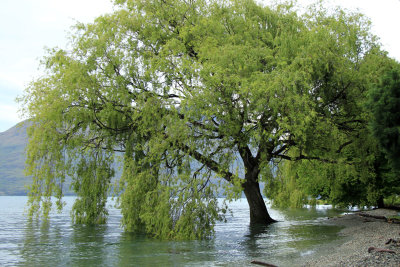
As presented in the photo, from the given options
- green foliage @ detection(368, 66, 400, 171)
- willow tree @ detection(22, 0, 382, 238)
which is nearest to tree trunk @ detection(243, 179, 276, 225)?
willow tree @ detection(22, 0, 382, 238)

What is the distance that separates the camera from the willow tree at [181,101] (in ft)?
54.7

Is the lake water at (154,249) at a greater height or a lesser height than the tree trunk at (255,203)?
lesser

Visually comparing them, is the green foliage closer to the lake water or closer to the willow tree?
the willow tree

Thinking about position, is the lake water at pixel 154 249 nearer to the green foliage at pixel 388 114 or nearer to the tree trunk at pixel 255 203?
the tree trunk at pixel 255 203

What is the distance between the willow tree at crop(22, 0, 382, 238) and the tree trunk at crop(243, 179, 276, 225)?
→ 3.95 m

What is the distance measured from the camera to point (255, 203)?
24016 mm

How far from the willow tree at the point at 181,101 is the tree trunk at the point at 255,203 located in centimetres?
395

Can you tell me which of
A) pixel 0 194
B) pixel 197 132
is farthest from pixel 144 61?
pixel 0 194

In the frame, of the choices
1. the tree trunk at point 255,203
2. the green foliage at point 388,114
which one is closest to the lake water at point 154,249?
the tree trunk at point 255,203

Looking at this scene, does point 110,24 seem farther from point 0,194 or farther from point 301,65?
point 0,194

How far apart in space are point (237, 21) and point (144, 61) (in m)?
5.74

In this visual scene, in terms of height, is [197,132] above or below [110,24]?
below

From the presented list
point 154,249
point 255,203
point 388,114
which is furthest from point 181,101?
point 255,203

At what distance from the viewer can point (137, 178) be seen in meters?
17.8
